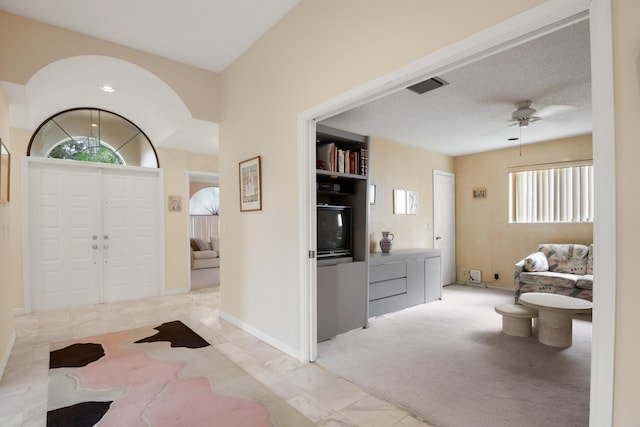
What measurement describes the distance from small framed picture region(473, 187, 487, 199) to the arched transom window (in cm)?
579

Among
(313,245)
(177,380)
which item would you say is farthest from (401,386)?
(177,380)

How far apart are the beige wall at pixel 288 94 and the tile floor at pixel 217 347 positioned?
25 centimetres

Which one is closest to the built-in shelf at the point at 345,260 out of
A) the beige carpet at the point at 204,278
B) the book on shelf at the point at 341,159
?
the book on shelf at the point at 341,159

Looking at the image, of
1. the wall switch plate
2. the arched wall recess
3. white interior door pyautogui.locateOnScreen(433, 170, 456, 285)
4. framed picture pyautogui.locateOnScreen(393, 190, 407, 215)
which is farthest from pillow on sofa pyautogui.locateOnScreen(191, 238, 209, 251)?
the wall switch plate

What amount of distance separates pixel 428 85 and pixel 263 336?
291cm

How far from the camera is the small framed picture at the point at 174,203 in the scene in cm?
533

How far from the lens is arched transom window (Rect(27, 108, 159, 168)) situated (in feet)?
14.5

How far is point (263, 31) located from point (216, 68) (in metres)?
1.02

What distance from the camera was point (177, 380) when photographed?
7.88 feet

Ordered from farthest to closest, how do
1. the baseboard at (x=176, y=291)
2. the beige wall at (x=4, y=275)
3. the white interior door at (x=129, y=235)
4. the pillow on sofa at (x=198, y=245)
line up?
1. the pillow on sofa at (x=198, y=245)
2. the baseboard at (x=176, y=291)
3. the white interior door at (x=129, y=235)
4. the beige wall at (x=4, y=275)

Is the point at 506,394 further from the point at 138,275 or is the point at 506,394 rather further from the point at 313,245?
the point at 138,275

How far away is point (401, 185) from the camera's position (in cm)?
545

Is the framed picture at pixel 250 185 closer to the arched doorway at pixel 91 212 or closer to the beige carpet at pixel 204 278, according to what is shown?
the arched doorway at pixel 91 212

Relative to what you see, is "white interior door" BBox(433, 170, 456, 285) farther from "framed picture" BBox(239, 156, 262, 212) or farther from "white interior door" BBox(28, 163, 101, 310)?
"white interior door" BBox(28, 163, 101, 310)
